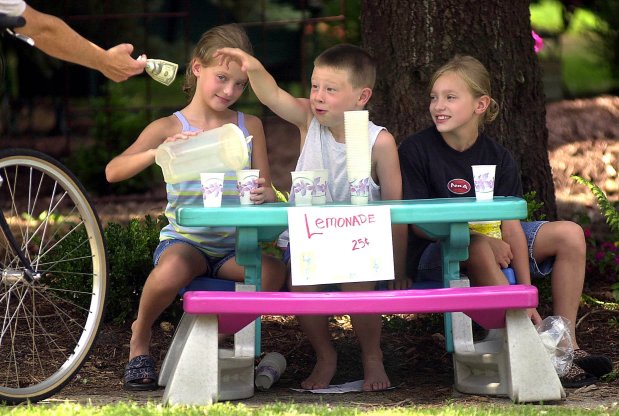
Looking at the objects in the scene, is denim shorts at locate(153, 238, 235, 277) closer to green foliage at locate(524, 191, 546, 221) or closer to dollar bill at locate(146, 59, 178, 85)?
dollar bill at locate(146, 59, 178, 85)

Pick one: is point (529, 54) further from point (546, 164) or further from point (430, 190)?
point (430, 190)

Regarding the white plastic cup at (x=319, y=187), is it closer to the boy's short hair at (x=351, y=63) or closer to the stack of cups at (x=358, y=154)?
the stack of cups at (x=358, y=154)

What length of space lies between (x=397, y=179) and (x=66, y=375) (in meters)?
1.50

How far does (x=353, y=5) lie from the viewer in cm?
898

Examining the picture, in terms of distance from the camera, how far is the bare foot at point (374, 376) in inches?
182

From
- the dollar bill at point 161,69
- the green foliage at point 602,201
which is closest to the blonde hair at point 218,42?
the dollar bill at point 161,69

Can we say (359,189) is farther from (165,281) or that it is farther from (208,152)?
(165,281)

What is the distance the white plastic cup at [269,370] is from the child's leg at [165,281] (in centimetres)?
47

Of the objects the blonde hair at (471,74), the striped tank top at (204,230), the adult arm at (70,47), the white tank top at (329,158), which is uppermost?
the adult arm at (70,47)

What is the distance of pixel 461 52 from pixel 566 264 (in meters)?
1.34

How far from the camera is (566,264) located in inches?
186

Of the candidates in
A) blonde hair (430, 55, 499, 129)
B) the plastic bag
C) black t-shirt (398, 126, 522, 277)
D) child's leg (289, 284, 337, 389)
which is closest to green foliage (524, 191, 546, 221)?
black t-shirt (398, 126, 522, 277)

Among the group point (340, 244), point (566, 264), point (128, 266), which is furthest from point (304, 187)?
point (128, 266)

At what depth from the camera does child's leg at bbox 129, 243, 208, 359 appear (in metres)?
4.53
